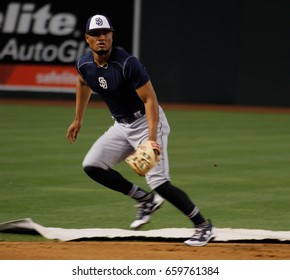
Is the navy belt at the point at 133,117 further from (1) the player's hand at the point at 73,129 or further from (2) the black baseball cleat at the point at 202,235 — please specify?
(2) the black baseball cleat at the point at 202,235

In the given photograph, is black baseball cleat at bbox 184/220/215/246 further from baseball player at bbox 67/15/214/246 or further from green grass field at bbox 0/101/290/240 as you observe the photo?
green grass field at bbox 0/101/290/240

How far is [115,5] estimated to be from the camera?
84.6 feet

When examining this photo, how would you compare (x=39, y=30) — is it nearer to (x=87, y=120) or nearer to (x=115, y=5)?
(x=115, y=5)

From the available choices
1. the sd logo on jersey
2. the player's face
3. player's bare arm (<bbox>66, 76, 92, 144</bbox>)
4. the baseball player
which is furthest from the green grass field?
the player's face

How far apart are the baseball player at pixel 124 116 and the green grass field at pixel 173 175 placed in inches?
28.4

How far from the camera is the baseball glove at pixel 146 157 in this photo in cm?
750

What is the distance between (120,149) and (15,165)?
4891 millimetres

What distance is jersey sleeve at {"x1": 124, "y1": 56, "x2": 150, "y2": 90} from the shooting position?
7.60 metres

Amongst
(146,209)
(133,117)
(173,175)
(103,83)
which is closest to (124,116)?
(133,117)

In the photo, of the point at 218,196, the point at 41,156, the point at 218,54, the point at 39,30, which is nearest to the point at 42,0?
the point at 39,30

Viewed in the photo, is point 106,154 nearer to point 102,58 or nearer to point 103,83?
point 103,83

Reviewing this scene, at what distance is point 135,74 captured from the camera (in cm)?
764

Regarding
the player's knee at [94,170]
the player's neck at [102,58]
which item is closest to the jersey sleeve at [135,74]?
the player's neck at [102,58]

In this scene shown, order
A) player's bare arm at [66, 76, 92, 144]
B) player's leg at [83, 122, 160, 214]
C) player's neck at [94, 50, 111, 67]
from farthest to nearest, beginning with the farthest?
1. player's bare arm at [66, 76, 92, 144]
2. player's leg at [83, 122, 160, 214]
3. player's neck at [94, 50, 111, 67]
